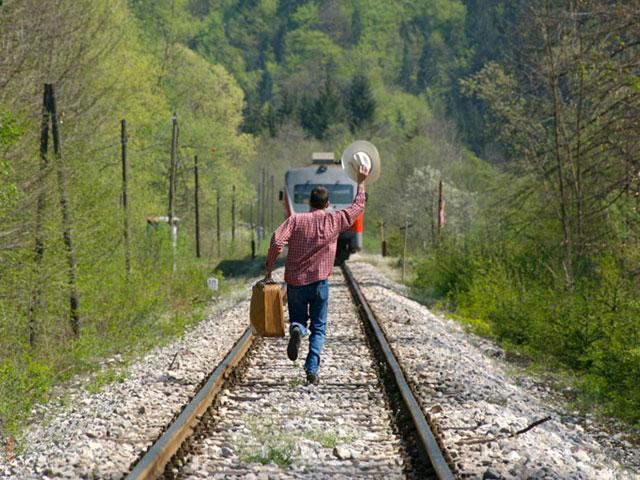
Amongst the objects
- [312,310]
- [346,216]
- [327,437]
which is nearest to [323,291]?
[312,310]

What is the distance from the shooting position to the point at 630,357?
9969mm

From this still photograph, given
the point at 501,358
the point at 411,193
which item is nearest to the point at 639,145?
the point at 501,358

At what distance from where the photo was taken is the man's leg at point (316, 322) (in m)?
8.81

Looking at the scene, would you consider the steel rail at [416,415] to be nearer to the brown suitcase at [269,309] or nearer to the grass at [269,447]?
the grass at [269,447]

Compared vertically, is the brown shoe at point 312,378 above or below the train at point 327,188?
below

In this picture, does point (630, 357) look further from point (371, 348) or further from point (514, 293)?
point (514, 293)

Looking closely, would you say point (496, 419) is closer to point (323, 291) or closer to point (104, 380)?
point (323, 291)

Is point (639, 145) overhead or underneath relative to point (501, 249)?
overhead

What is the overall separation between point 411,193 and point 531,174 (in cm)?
4022

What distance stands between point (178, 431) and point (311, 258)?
2720 millimetres

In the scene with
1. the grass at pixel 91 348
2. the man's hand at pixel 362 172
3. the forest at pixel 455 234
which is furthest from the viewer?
the forest at pixel 455 234

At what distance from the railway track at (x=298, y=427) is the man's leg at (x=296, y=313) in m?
0.40

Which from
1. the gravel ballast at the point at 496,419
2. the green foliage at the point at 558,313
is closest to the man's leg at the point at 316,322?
the gravel ballast at the point at 496,419

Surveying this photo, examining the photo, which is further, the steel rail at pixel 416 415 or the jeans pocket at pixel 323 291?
the jeans pocket at pixel 323 291
